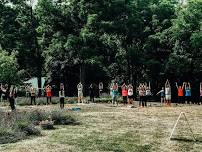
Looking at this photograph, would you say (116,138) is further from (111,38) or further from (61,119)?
(111,38)

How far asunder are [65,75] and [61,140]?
4573 centimetres

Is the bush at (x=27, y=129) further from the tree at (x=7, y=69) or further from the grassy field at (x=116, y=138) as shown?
the tree at (x=7, y=69)

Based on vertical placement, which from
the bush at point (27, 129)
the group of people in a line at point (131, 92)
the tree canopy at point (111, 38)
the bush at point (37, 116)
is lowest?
the bush at point (27, 129)

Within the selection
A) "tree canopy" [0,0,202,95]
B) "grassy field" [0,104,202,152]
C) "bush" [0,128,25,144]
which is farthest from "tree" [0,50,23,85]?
"bush" [0,128,25,144]

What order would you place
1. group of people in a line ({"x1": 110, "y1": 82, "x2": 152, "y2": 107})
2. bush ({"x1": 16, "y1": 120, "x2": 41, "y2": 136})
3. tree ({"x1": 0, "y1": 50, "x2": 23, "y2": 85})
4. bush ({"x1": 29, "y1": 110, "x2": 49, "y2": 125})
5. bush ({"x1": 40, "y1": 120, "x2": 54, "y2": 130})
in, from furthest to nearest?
tree ({"x1": 0, "y1": 50, "x2": 23, "y2": 85}) < group of people in a line ({"x1": 110, "y1": 82, "x2": 152, "y2": 107}) < bush ({"x1": 29, "y1": 110, "x2": 49, "y2": 125}) < bush ({"x1": 40, "y1": 120, "x2": 54, "y2": 130}) < bush ({"x1": 16, "y1": 120, "x2": 41, "y2": 136})

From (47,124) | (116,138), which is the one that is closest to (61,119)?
(47,124)

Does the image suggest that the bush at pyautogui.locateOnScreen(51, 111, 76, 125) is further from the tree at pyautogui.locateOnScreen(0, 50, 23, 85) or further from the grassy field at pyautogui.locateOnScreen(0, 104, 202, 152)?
the tree at pyautogui.locateOnScreen(0, 50, 23, 85)

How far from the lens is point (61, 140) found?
Answer: 18.3 m

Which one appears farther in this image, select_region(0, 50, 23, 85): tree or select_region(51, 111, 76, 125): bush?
select_region(0, 50, 23, 85): tree

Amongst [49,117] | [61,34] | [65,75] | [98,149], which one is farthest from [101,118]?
[65,75]

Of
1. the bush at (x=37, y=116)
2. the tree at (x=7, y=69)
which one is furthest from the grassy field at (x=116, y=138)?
the tree at (x=7, y=69)

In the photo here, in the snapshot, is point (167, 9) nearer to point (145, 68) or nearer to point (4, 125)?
point (145, 68)

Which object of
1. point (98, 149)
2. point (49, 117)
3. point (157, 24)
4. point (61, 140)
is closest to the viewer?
point (98, 149)

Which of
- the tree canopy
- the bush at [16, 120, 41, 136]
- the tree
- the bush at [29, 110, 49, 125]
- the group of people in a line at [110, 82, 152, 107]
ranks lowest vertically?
the bush at [16, 120, 41, 136]
